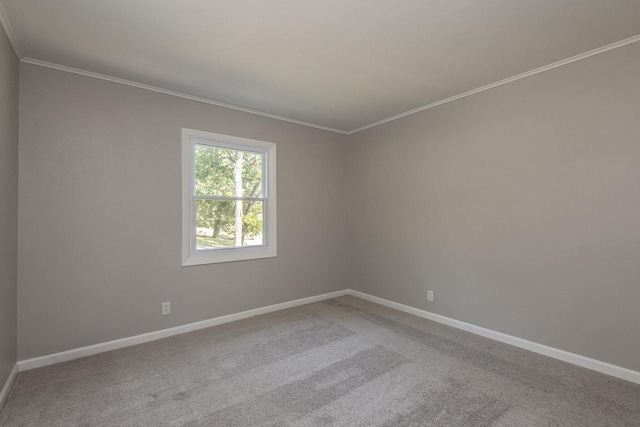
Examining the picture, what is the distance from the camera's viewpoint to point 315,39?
2.22 m

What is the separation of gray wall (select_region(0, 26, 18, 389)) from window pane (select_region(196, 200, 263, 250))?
4.73 feet

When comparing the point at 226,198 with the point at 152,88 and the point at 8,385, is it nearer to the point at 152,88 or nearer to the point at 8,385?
the point at 152,88

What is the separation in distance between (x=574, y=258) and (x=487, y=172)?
41.2 inches

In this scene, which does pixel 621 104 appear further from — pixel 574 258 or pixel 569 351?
pixel 569 351

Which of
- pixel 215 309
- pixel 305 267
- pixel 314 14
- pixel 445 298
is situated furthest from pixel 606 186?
pixel 215 309

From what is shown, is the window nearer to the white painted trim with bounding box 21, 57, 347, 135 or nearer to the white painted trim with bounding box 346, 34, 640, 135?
the white painted trim with bounding box 21, 57, 347, 135

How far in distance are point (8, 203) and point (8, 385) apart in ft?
4.19

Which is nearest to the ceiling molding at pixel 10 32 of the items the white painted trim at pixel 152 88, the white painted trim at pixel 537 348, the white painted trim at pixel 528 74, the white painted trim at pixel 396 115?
the white painted trim at pixel 396 115

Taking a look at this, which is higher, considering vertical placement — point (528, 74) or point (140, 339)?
point (528, 74)

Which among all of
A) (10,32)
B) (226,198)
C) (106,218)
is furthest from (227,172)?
(10,32)

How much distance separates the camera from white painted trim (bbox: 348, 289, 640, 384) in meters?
2.29

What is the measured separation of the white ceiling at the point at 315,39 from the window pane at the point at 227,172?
0.71 m

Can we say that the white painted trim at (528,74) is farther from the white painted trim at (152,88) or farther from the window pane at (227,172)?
the window pane at (227,172)

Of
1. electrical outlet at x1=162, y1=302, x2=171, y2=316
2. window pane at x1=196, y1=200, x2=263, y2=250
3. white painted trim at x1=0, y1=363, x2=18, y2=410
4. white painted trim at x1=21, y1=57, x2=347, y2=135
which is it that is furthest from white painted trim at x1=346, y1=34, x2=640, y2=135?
white painted trim at x1=0, y1=363, x2=18, y2=410
